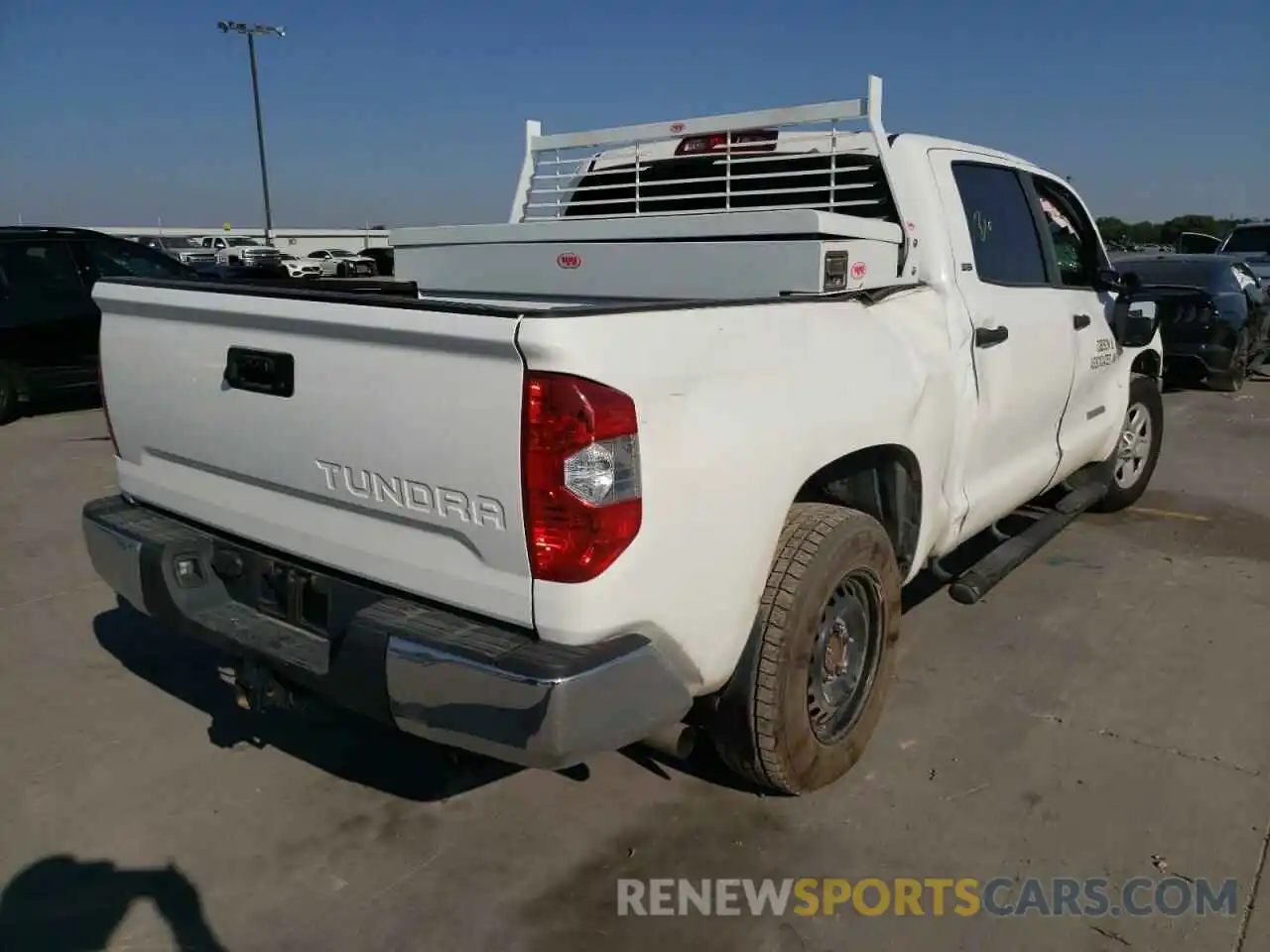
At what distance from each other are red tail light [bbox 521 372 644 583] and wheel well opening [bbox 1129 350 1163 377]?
4.61 metres

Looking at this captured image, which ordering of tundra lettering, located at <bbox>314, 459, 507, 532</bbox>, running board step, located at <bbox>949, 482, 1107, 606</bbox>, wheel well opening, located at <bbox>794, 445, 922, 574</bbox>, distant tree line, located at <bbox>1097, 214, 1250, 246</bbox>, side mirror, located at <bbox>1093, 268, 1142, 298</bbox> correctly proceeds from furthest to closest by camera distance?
distant tree line, located at <bbox>1097, 214, 1250, 246</bbox> → side mirror, located at <bbox>1093, 268, 1142, 298</bbox> → running board step, located at <bbox>949, 482, 1107, 606</bbox> → wheel well opening, located at <bbox>794, 445, 922, 574</bbox> → tundra lettering, located at <bbox>314, 459, 507, 532</bbox>

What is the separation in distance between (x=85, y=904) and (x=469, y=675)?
1.33m

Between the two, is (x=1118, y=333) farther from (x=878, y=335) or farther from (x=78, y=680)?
(x=78, y=680)

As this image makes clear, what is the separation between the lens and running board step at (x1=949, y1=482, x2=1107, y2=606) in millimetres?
3850

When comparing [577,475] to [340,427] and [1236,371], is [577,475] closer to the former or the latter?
[340,427]

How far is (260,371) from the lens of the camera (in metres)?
2.66

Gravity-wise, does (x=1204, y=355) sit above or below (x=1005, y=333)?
below

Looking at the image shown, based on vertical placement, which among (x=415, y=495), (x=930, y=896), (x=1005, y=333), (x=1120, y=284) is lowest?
(x=930, y=896)

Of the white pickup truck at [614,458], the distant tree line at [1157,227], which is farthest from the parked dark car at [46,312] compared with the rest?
the distant tree line at [1157,227]

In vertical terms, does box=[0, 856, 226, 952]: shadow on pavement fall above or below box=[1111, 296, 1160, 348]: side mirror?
below

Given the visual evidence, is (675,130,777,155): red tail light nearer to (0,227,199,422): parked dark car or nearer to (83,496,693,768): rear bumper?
(83,496,693,768): rear bumper

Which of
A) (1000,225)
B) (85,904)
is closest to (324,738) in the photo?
(85,904)

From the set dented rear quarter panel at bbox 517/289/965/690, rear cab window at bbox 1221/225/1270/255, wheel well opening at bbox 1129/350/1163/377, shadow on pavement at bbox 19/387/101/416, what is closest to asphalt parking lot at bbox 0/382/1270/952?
dented rear quarter panel at bbox 517/289/965/690

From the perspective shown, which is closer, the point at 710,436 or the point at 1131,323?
the point at 710,436
